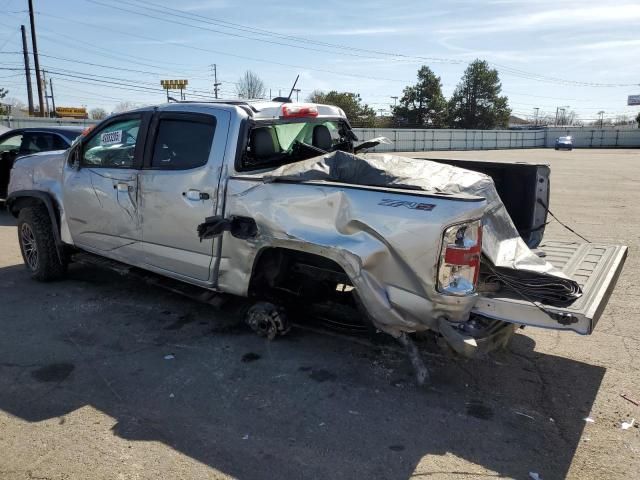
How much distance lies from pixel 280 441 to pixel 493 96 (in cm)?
9302

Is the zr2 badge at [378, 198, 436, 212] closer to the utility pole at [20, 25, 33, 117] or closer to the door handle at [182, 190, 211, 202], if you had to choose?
the door handle at [182, 190, 211, 202]

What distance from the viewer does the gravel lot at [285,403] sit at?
9.32 ft

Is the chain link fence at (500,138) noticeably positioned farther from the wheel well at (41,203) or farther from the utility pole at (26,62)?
the wheel well at (41,203)

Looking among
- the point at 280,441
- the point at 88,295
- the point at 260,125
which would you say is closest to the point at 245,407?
the point at 280,441

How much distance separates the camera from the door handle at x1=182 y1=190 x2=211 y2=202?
4.16 m

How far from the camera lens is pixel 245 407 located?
133 inches

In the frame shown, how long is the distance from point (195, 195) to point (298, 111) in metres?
1.23

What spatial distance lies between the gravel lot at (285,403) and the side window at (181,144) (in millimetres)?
1447

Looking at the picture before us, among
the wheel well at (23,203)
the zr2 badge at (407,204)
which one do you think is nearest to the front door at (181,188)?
the zr2 badge at (407,204)

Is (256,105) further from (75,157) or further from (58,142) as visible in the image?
(58,142)

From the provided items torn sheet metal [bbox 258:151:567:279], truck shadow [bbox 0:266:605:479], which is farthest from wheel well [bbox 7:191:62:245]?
torn sheet metal [bbox 258:151:567:279]

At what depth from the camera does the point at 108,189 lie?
16.3ft

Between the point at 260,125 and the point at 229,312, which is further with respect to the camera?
the point at 229,312

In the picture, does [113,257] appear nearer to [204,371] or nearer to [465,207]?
[204,371]
